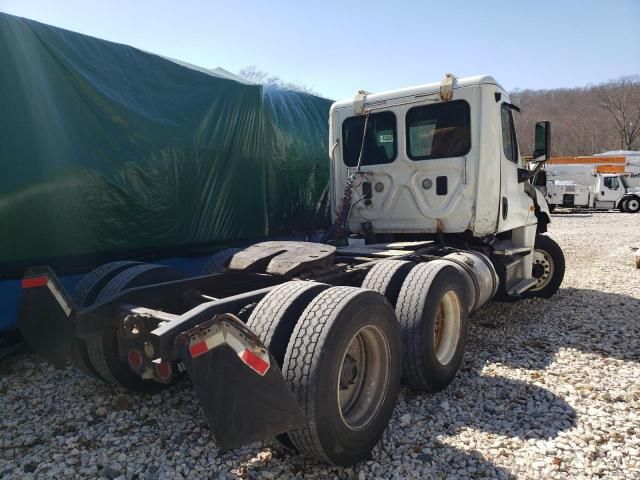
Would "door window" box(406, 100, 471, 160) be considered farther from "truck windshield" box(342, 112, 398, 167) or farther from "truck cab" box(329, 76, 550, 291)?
"truck windshield" box(342, 112, 398, 167)

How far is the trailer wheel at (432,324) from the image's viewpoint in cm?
369

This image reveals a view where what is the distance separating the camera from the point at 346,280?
14.0 feet


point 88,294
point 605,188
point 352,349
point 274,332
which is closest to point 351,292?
point 352,349

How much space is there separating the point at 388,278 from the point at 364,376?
1.05 metres

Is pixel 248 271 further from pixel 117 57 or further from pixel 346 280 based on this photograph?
pixel 117 57

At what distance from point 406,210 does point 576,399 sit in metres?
2.78

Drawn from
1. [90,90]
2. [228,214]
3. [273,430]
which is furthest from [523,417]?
[90,90]

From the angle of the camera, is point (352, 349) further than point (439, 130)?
No

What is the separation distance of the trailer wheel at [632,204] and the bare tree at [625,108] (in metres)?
47.6

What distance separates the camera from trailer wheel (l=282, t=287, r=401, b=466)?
2549 millimetres

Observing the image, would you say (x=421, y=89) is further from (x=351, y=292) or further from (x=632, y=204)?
(x=632, y=204)

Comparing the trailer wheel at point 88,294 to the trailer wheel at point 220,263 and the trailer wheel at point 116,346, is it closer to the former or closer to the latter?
the trailer wheel at point 116,346

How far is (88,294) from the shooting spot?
149 inches

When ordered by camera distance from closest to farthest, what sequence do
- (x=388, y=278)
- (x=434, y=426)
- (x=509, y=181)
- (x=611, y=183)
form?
(x=434, y=426)
(x=388, y=278)
(x=509, y=181)
(x=611, y=183)
